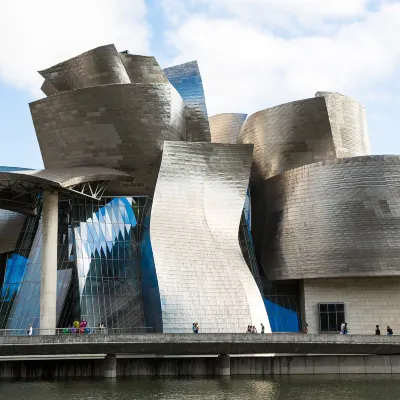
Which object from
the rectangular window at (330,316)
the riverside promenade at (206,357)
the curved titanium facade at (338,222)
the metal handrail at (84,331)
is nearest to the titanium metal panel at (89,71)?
the curved titanium facade at (338,222)

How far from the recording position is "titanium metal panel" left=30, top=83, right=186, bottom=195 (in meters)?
32.8

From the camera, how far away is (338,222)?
112 feet

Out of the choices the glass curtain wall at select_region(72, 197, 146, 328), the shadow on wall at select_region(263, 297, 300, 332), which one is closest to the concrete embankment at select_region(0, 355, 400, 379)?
the glass curtain wall at select_region(72, 197, 146, 328)

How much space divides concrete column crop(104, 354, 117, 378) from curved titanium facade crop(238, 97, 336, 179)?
1710cm

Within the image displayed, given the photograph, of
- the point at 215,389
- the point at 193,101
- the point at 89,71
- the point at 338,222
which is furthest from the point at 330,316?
the point at 89,71

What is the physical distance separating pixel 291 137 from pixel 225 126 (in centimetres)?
636

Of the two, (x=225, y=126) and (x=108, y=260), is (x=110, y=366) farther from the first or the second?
(x=225, y=126)

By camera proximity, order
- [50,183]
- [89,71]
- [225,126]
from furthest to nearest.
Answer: [225,126] < [89,71] < [50,183]

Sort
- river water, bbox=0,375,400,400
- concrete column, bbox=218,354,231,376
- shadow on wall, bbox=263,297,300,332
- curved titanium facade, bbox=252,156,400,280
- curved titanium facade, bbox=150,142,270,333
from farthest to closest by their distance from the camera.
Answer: shadow on wall, bbox=263,297,300,332 → curved titanium facade, bbox=252,156,400,280 → curved titanium facade, bbox=150,142,270,333 → concrete column, bbox=218,354,231,376 → river water, bbox=0,375,400,400

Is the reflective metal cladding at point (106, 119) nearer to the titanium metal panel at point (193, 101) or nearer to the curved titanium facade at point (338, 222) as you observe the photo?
the titanium metal panel at point (193, 101)

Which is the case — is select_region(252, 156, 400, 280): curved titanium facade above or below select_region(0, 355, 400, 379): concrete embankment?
above

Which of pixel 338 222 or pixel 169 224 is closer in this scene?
pixel 169 224

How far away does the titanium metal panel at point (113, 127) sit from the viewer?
1289 inches

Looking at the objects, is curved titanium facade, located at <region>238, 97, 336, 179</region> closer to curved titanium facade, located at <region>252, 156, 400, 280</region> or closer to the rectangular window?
curved titanium facade, located at <region>252, 156, 400, 280</region>
